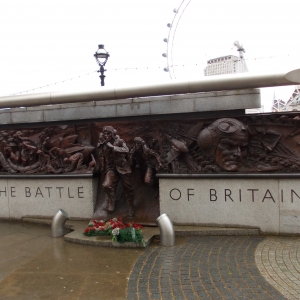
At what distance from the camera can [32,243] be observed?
321 inches

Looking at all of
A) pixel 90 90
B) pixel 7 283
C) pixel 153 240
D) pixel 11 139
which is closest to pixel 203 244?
pixel 153 240

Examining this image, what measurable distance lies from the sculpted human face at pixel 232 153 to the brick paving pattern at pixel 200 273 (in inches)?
74.9

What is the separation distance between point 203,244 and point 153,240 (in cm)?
120

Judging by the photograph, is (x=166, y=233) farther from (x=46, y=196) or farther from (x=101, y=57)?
(x=101, y=57)

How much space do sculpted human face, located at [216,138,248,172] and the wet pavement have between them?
5.87 ft

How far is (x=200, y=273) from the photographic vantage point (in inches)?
231

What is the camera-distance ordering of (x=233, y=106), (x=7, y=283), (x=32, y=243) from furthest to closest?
1. (x=233, y=106)
2. (x=32, y=243)
3. (x=7, y=283)

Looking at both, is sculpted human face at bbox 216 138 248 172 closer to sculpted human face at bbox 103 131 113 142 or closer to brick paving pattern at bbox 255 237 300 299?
brick paving pattern at bbox 255 237 300 299

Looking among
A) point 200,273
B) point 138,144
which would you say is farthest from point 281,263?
point 138,144

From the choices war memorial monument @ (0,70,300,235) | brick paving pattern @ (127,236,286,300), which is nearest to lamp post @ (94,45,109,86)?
war memorial monument @ (0,70,300,235)

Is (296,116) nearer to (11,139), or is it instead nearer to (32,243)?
(32,243)

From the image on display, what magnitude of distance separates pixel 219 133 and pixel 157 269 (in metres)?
3.92

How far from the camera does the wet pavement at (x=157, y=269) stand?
5.24 metres

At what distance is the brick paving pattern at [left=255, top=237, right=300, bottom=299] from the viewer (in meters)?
5.24
